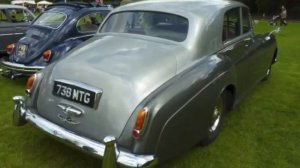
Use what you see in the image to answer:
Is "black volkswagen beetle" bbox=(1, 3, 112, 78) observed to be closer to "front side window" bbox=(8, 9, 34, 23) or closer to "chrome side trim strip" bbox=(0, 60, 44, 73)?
"chrome side trim strip" bbox=(0, 60, 44, 73)

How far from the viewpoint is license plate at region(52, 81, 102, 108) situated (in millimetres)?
3340

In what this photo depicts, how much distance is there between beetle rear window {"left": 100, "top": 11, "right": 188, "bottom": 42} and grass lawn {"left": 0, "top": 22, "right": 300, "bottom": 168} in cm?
138

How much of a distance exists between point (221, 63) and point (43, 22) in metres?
4.59

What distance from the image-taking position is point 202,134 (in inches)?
150

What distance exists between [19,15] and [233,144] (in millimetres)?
7271

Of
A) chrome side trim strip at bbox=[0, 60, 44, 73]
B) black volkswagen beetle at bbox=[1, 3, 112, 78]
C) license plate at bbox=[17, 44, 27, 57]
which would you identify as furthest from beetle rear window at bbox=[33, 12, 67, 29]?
chrome side trim strip at bbox=[0, 60, 44, 73]

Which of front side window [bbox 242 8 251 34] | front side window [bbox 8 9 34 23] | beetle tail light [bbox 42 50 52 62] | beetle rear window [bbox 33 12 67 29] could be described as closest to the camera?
front side window [bbox 242 8 251 34]

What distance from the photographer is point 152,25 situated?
441 centimetres

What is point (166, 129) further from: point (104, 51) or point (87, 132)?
point (104, 51)

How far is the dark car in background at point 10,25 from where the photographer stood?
8.86 meters

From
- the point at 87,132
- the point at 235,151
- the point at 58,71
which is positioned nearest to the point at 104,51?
the point at 58,71

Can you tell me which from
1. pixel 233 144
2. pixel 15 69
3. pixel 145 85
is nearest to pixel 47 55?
pixel 15 69

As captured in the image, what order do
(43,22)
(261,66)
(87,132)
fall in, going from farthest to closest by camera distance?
(43,22) < (261,66) < (87,132)

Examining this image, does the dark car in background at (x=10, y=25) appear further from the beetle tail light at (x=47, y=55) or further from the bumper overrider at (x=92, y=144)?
the bumper overrider at (x=92, y=144)
